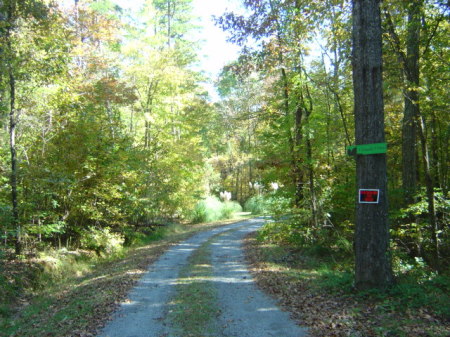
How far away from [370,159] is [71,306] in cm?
586

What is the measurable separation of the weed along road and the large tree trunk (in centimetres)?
159

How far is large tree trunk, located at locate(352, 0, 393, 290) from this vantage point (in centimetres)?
517

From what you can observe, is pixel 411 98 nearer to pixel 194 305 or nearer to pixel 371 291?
pixel 371 291

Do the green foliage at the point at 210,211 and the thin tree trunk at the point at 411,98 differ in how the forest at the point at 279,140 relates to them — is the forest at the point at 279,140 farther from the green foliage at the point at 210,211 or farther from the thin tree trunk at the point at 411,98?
the green foliage at the point at 210,211

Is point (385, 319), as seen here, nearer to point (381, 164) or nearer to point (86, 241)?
point (381, 164)

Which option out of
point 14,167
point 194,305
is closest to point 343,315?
point 194,305

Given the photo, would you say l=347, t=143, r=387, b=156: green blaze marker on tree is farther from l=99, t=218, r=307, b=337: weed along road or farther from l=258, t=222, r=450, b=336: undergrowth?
l=99, t=218, r=307, b=337: weed along road

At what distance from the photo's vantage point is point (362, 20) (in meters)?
5.36

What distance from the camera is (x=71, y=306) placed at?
600 centimetres

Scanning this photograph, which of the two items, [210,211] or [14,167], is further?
[210,211]

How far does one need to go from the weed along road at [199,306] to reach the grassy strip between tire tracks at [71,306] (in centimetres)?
28

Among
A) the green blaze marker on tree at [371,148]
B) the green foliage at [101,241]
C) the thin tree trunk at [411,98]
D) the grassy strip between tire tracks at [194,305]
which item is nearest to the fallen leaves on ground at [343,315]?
the grassy strip between tire tracks at [194,305]

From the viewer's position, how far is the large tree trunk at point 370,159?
517cm

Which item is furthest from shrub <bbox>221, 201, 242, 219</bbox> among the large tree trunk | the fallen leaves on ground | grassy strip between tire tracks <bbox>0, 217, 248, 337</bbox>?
the large tree trunk
